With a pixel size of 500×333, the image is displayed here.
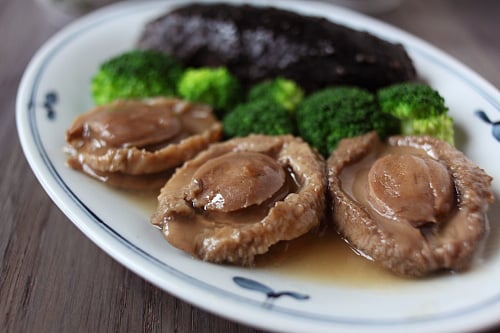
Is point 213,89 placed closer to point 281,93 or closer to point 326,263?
point 281,93

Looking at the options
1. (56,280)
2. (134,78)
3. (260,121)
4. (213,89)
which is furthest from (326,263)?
(134,78)

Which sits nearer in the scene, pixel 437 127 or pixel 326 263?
pixel 326 263

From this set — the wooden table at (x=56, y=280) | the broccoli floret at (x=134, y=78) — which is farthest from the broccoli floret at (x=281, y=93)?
the wooden table at (x=56, y=280)

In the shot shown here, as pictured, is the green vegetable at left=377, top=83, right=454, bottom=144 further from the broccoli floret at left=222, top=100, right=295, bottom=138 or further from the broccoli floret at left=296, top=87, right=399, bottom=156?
the broccoli floret at left=222, top=100, right=295, bottom=138

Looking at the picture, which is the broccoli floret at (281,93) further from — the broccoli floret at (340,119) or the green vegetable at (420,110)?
the green vegetable at (420,110)

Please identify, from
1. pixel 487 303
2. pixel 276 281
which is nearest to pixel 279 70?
pixel 276 281
